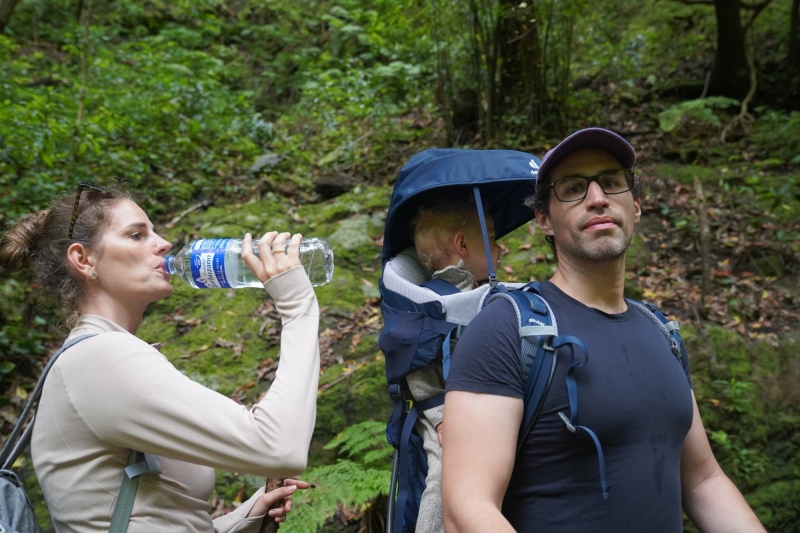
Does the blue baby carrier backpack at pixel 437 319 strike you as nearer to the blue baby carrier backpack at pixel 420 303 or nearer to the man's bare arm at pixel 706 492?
the blue baby carrier backpack at pixel 420 303

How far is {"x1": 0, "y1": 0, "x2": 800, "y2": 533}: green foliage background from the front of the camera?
463cm

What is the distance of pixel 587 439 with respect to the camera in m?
1.81

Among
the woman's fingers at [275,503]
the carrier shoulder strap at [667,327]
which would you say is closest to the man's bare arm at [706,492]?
the carrier shoulder strap at [667,327]

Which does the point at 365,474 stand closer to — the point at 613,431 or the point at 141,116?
the point at 613,431

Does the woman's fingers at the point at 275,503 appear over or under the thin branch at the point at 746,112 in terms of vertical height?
under

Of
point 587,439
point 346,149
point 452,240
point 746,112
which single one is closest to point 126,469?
point 587,439

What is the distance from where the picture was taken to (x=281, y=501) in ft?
7.46

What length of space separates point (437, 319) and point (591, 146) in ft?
2.80

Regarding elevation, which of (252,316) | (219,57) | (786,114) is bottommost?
(252,316)

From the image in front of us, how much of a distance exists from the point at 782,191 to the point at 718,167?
3.96 feet

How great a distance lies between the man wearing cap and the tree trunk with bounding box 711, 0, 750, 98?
876 cm

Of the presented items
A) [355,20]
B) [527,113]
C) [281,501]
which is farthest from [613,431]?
[355,20]

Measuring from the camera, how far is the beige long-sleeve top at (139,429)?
1.63 meters

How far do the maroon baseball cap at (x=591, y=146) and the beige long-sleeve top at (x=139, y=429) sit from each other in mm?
1180
